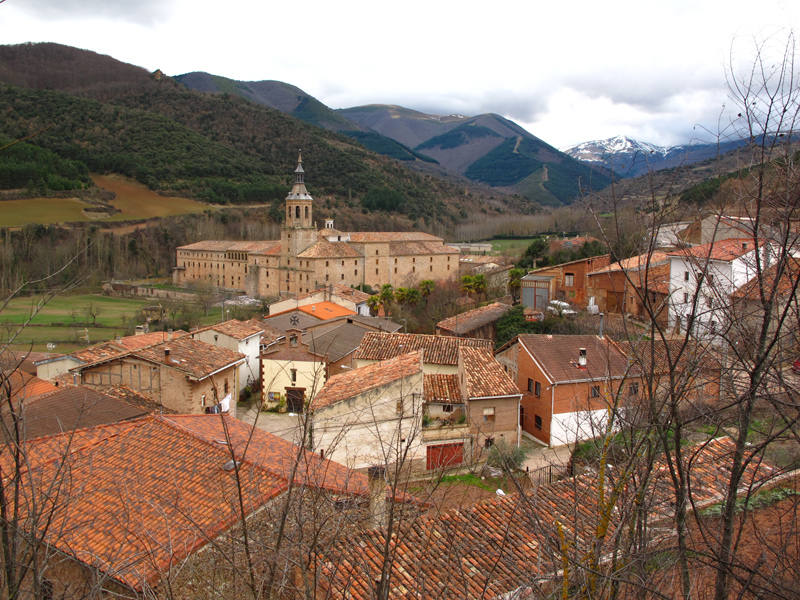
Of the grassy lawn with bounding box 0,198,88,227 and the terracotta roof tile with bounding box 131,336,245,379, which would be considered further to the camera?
the grassy lawn with bounding box 0,198,88,227

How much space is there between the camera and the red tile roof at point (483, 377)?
14930 millimetres

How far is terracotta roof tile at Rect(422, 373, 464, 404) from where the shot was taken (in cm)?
1481

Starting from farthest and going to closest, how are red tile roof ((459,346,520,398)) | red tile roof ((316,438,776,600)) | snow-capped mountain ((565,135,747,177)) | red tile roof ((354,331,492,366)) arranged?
red tile roof ((354,331,492,366))
red tile roof ((459,346,520,398))
red tile roof ((316,438,776,600))
snow-capped mountain ((565,135,747,177))

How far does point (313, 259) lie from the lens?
5259 centimetres

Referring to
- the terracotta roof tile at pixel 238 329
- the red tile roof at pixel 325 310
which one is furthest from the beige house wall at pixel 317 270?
the terracotta roof tile at pixel 238 329

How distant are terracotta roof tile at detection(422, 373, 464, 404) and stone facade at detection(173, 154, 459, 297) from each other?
35.3 meters

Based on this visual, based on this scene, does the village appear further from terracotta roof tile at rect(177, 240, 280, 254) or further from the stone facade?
A: terracotta roof tile at rect(177, 240, 280, 254)

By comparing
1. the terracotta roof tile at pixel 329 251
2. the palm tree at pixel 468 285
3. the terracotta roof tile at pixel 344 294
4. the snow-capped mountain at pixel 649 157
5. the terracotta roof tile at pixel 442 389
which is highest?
the snow-capped mountain at pixel 649 157

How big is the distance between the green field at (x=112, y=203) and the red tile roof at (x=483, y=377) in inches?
2600

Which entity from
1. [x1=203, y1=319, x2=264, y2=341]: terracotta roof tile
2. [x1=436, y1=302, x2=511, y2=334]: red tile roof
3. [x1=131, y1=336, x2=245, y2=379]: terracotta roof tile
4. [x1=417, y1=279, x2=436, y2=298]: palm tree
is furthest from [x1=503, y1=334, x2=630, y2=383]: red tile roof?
[x1=417, y1=279, x2=436, y2=298]: palm tree

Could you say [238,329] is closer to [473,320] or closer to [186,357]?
[186,357]

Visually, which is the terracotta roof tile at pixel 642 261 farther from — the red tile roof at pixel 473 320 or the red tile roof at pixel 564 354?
the red tile roof at pixel 473 320

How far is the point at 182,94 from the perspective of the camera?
428ft

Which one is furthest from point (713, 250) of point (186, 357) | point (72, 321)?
point (72, 321)
